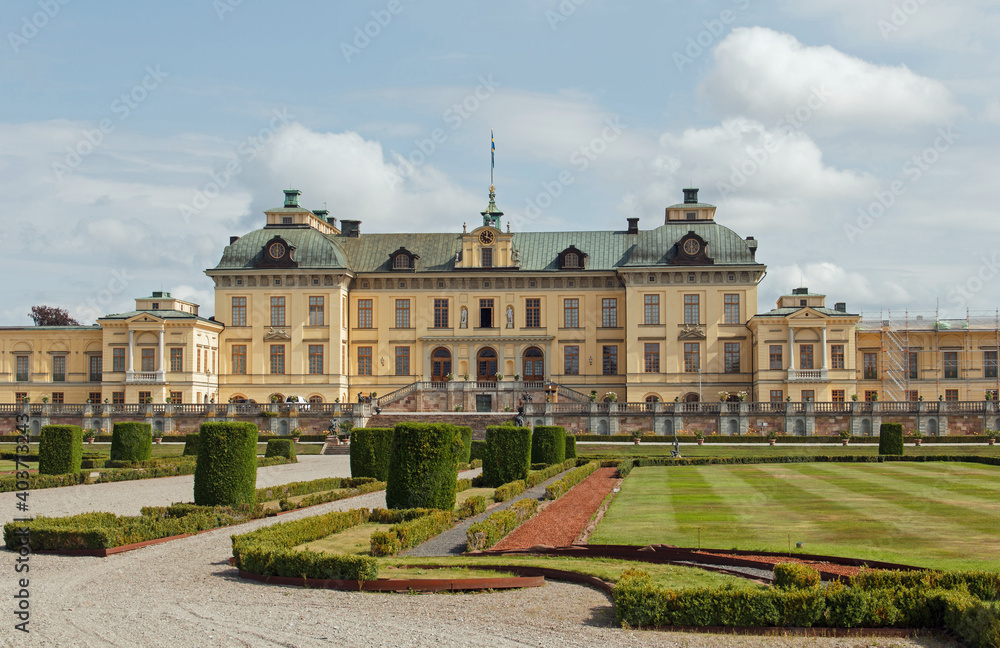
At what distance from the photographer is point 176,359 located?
5859cm

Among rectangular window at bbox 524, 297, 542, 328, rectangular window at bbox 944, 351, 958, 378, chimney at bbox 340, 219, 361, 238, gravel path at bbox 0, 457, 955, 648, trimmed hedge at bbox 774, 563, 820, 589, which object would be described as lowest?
gravel path at bbox 0, 457, 955, 648

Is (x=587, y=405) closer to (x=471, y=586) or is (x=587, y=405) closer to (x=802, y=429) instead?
(x=802, y=429)

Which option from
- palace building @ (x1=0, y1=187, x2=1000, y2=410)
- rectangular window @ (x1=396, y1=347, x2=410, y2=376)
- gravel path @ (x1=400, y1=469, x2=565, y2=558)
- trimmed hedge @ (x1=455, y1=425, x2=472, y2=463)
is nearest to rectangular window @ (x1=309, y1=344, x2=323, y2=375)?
palace building @ (x1=0, y1=187, x2=1000, y2=410)

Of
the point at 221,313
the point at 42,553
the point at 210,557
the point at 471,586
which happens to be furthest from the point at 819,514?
the point at 221,313

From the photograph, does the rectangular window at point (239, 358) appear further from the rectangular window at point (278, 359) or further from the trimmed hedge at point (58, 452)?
the trimmed hedge at point (58, 452)

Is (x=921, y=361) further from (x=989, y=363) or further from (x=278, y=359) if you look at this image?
(x=278, y=359)

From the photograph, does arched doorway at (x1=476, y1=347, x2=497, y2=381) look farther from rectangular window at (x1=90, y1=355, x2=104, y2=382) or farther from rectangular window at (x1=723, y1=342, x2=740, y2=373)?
rectangular window at (x1=90, y1=355, x2=104, y2=382)

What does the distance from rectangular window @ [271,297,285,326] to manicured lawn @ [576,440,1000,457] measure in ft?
76.1

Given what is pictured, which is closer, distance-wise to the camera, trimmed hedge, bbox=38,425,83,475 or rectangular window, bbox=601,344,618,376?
trimmed hedge, bbox=38,425,83,475

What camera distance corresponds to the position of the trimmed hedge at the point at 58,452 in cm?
2808

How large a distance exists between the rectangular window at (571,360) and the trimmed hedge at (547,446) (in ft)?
93.8

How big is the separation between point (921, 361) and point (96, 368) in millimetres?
51017

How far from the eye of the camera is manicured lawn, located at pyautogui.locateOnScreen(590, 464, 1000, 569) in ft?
47.6

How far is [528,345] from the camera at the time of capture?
6244 cm
